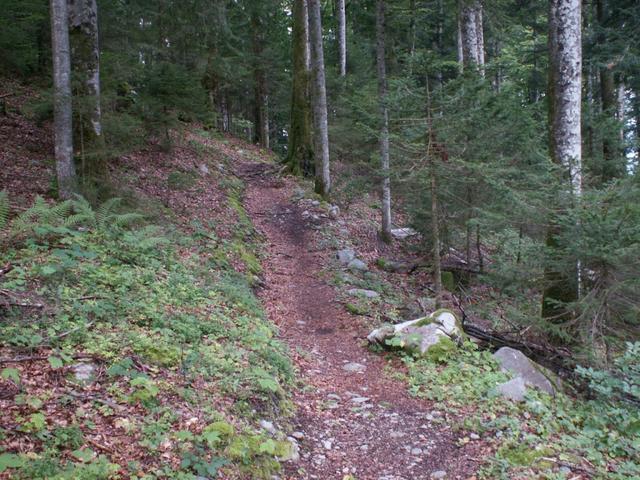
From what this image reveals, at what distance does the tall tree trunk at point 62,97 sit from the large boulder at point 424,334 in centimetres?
598

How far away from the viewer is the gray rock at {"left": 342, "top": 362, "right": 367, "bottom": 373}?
6559mm

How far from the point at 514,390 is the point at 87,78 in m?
8.88

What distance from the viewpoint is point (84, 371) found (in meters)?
3.98

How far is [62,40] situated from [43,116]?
12.8 feet

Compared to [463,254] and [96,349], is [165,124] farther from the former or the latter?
[96,349]

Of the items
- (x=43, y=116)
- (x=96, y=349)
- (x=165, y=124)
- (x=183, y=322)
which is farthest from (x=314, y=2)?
(x=96, y=349)

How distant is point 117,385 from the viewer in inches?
156

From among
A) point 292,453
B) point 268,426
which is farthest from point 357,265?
point 292,453

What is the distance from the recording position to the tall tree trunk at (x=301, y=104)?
17.6 m

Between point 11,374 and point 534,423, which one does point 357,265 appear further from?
point 11,374

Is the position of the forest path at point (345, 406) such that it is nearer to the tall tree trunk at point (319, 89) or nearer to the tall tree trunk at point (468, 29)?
the tall tree trunk at point (319, 89)

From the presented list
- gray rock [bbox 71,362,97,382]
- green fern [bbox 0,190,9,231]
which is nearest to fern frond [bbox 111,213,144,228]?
green fern [bbox 0,190,9,231]

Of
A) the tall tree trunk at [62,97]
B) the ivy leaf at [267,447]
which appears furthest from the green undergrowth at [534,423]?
the tall tree trunk at [62,97]

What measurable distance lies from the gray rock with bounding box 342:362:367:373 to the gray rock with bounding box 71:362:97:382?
3.56 m
